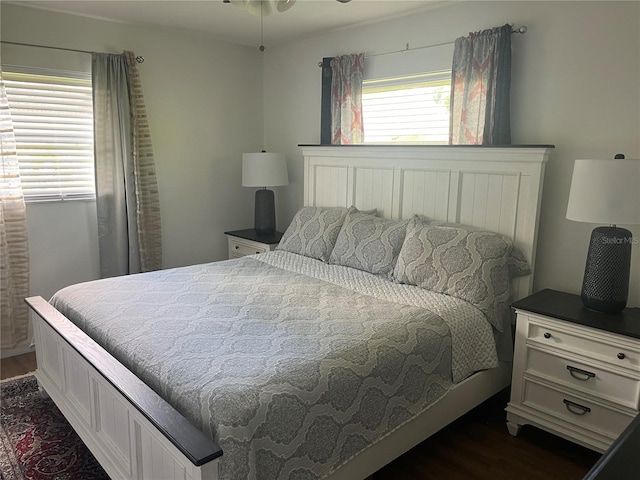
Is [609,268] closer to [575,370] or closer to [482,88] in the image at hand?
[575,370]

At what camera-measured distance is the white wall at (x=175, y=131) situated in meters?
3.43

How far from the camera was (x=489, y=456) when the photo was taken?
7.71 feet

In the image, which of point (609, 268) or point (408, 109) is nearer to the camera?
point (609, 268)

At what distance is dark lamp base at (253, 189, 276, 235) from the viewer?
423 centimetres

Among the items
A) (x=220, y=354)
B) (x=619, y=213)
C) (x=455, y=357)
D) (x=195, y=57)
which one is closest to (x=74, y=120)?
(x=195, y=57)

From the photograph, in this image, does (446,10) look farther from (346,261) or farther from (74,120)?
(74,120)

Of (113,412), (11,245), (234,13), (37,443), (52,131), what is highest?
(234,13)

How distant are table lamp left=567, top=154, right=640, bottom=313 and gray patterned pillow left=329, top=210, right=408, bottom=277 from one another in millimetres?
1028

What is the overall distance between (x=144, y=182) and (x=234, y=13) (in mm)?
1455

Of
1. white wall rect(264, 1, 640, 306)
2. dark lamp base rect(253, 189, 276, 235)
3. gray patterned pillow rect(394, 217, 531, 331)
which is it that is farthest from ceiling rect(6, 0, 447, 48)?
gray patterned pillow rect(394, 217, 531, 331)

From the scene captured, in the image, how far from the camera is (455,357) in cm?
231

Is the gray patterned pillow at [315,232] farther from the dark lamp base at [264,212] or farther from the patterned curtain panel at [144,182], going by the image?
the patterned curtain panel at [144,182]

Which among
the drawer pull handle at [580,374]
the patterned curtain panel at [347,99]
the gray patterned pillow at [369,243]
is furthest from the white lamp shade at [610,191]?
the patterned curtain panel at [347,99]

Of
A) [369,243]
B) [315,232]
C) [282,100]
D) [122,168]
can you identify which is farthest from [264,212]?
[369,243]
